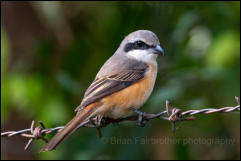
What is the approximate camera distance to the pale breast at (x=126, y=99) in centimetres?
411

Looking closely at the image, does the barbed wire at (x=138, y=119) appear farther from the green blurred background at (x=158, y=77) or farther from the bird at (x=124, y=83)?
the green blurred background at (x=158, y=77)

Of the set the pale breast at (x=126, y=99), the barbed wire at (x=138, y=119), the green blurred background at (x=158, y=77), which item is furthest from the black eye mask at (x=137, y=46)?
the barbed wire at (x=138, y=119)

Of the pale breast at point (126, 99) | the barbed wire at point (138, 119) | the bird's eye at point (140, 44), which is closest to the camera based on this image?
the barbed wire at point (138, 119)

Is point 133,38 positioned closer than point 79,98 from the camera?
Yes

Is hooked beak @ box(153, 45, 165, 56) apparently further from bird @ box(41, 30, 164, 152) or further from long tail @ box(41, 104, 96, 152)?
long tail @ box(41, 104, 96, 152)

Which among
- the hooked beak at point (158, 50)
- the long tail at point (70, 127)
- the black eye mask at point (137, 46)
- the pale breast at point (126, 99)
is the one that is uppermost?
the black eye mask at point (137, 46)

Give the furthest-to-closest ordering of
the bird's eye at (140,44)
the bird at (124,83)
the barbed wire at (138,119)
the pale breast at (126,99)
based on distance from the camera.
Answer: the bird's eye at (140,44) < the pale breast at (126,99) < the bird at (124,83) < the barbed wire at (138,119)

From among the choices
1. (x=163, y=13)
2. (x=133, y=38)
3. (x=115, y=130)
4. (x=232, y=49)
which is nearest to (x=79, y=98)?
(x=115, y=130)

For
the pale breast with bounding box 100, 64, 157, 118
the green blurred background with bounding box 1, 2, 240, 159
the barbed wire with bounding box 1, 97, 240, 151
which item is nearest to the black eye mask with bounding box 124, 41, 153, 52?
the pale breast with bounding box 100, 64, 157, 118

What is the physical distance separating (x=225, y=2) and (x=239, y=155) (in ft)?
6.87

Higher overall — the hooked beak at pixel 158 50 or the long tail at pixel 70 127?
the hooked beak at pixel 158 50

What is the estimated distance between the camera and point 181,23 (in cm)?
538

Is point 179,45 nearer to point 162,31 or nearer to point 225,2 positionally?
point 162,31

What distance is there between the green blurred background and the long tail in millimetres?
1296
